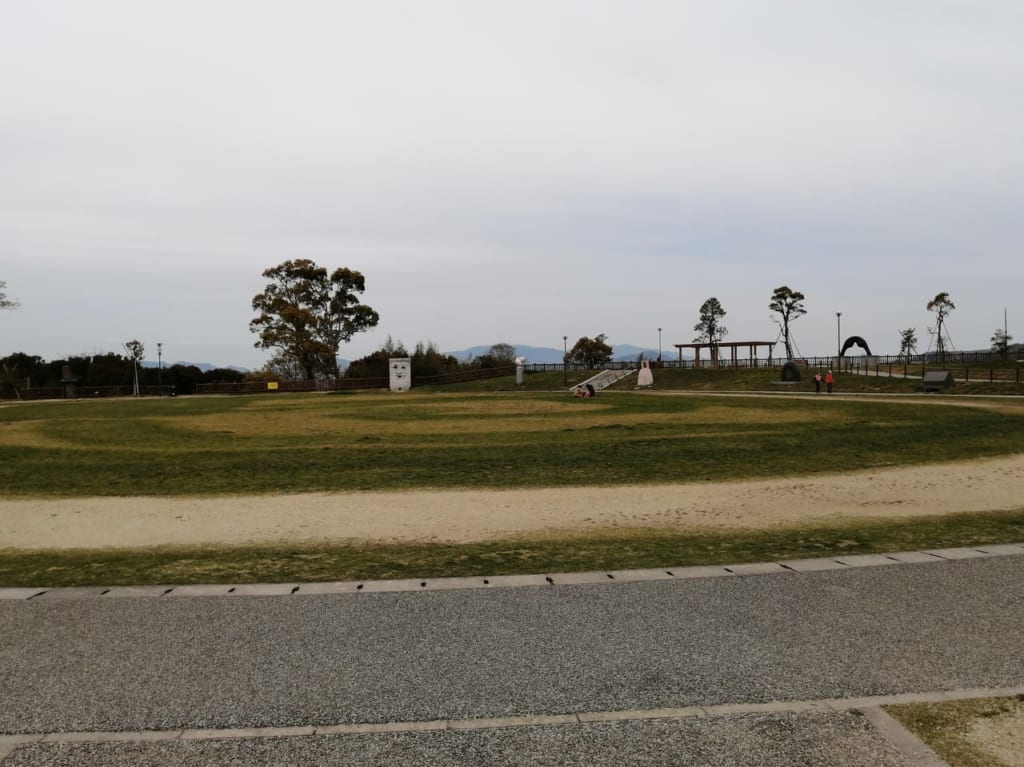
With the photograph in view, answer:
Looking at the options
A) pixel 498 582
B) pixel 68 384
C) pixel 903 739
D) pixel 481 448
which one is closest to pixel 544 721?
pixel 903 739

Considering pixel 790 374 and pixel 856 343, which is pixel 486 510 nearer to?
pixel 790 374

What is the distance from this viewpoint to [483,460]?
17594 millimetres

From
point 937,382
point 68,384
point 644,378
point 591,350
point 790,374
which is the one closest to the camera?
point 937,382

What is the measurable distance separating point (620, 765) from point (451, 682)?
1.40 meters

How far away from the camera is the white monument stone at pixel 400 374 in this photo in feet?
217

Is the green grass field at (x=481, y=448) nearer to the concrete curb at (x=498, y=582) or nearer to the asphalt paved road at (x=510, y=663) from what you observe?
the concrete curb at (x=498, y=582)

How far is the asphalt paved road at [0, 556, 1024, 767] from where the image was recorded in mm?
3891

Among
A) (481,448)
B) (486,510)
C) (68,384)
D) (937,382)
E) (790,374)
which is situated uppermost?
(68,384)

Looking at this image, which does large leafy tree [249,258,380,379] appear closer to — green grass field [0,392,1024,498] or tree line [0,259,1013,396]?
tree line [0,259,1013,396]

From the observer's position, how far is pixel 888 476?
1502 centimetres

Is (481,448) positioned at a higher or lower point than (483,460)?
higher

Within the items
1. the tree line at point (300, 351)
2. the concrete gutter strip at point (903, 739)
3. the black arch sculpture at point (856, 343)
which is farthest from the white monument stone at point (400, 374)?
the concrete gutter strip at point (903, 739)

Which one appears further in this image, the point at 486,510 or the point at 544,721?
the point at 486,510

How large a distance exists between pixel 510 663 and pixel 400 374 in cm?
6248
